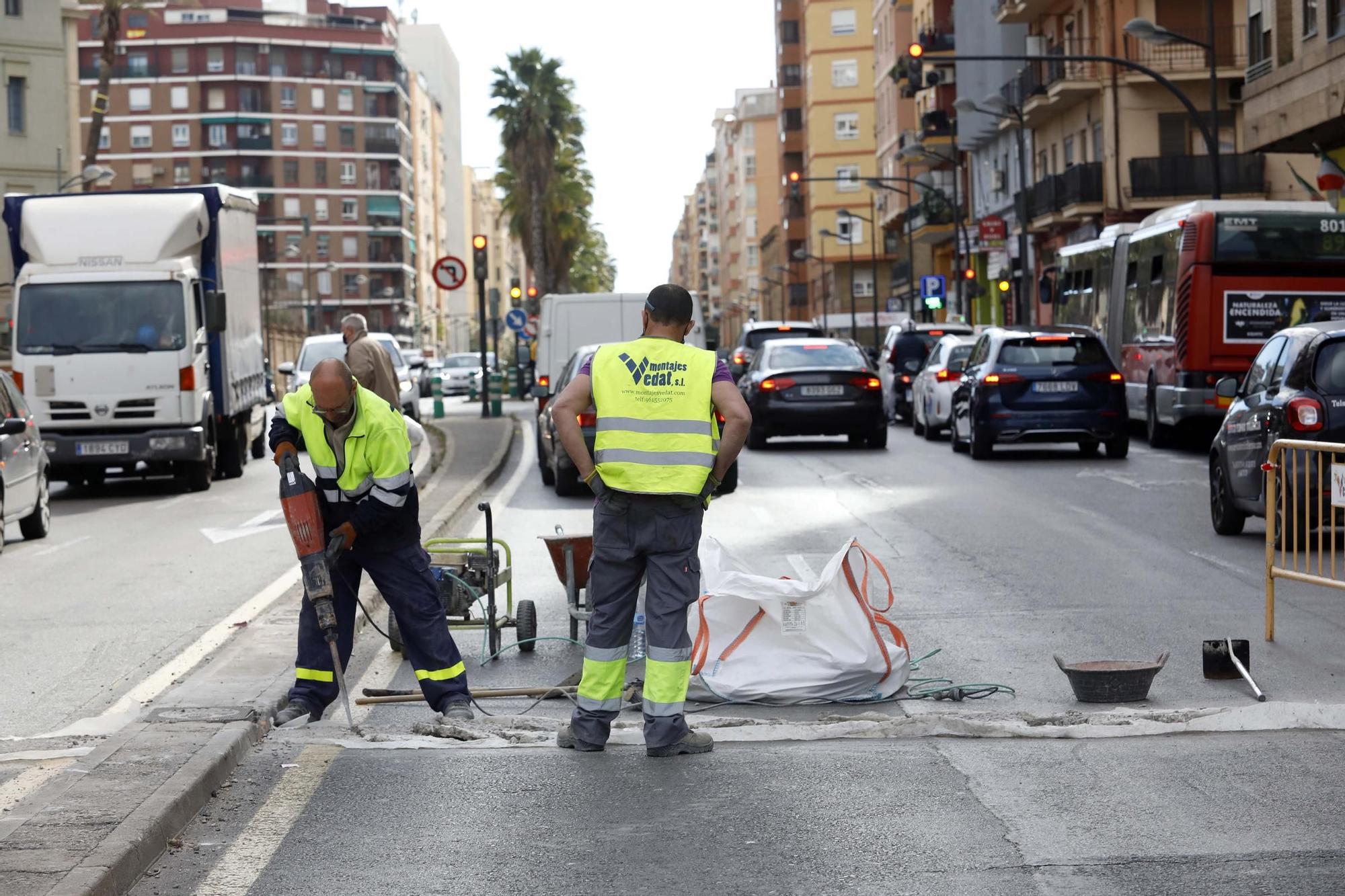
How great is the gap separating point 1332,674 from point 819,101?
10260 cm

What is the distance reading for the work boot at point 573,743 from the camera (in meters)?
7.08

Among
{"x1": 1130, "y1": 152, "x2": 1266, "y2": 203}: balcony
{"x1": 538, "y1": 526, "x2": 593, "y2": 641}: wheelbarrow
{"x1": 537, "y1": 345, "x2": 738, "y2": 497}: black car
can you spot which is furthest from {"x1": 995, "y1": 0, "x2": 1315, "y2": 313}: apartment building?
{"x1": 538, "y1": 526, "x2": 593, "y2": 641}: wheelbarrow

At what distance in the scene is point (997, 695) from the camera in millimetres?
8094

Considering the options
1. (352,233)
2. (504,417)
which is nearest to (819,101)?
(352,233)

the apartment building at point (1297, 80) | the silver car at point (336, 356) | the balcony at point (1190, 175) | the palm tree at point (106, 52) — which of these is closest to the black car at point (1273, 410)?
the apartment building at point (1297, 80)

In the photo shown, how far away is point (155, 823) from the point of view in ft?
18.6

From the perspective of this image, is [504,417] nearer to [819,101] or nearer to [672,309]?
[672,309]

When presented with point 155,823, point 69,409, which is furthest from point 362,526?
point 69,409

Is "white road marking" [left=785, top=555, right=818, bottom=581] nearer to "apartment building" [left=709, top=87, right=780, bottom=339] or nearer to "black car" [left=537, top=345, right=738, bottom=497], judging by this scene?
"black car" [left=537, top=345, right=738, bottom=497]

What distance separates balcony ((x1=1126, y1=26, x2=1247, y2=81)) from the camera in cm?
4769

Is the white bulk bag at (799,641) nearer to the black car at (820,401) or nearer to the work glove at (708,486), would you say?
the work glove at (708,486)

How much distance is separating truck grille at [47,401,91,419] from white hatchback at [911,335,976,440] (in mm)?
11350

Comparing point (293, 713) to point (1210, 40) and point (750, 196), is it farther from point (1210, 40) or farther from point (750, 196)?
point (750, 196)

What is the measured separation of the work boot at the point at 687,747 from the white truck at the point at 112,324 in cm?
1623
